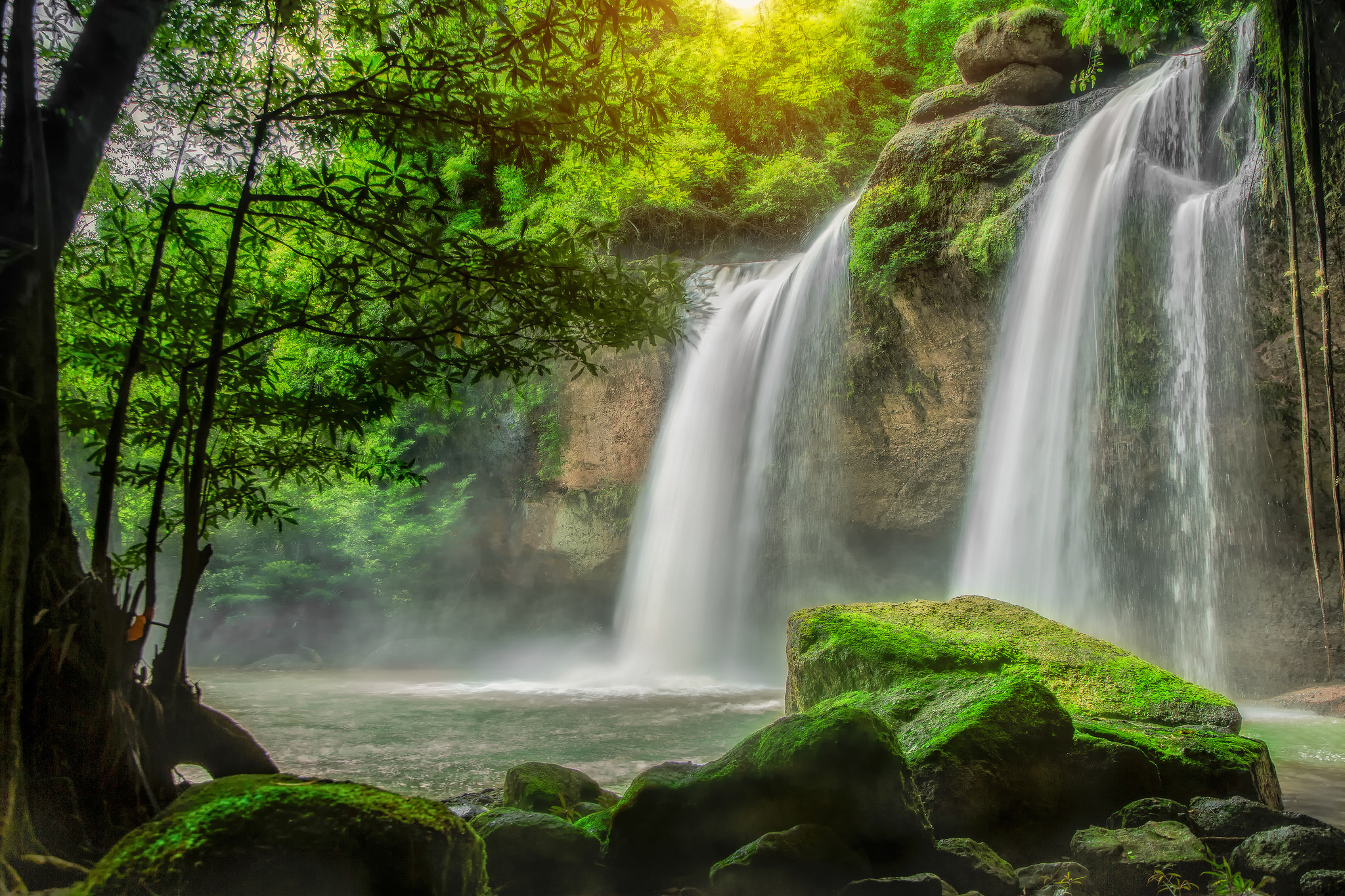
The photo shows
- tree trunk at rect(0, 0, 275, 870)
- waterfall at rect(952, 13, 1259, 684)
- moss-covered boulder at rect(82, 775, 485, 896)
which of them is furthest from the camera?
waterfall at rect(952, 13, 1259, 684)

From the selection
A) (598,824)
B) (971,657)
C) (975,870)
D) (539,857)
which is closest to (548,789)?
(598,824)

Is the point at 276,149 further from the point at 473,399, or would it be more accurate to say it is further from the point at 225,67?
the point at 473,399

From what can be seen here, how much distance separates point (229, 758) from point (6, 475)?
1429mm

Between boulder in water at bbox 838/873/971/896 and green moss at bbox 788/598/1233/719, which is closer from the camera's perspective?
boulder in water at bbox 838/873/971/896

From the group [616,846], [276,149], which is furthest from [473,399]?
[616,846]

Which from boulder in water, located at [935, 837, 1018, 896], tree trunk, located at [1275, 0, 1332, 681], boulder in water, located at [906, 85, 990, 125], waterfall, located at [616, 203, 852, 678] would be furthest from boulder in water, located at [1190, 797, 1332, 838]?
boulder in water, located at [906, 85, 990, 125]

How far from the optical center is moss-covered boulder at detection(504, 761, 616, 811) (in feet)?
13.2

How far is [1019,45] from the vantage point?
40.3 ft

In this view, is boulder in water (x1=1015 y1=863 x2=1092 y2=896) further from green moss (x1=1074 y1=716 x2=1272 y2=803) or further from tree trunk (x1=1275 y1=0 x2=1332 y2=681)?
tree trunk (x1=1275 y1=0 x2=1332 y2=681)

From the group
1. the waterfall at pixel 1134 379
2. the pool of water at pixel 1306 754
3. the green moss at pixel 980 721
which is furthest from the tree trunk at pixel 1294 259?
the waterfall at pixel 1134 379

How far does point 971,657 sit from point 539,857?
130 inches

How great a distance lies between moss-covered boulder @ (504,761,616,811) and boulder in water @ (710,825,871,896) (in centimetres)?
135

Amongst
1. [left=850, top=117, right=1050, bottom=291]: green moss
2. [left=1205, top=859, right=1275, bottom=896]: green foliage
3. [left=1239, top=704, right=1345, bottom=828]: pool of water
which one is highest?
[left=850, top=117, right=1050, bottom=291]: green moss

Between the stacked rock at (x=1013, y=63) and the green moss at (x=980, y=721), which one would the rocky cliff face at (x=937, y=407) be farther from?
the green moss at (x=980, y=721)
